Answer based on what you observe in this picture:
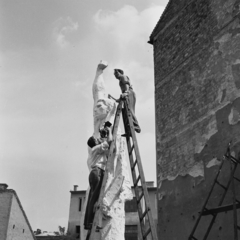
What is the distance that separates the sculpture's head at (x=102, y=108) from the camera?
4883 mm

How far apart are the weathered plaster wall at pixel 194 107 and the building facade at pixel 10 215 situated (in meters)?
10.8

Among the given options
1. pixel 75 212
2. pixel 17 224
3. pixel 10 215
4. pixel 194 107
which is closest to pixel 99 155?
pixel 194 107

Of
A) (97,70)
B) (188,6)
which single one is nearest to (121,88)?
(97,70)

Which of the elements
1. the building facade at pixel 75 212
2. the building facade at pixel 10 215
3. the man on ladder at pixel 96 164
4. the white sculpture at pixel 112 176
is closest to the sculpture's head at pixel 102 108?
the white sculpture at pixel 112 176

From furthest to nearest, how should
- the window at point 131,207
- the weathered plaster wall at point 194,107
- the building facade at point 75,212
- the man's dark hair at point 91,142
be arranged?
the building facade at point 75,212 → the window at point 131,207 → the weathered plaster wall at point 194,107 → the man's dark hair at point 91,142

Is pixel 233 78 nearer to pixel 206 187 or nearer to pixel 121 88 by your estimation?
pixel 206 187

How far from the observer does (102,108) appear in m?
4.91

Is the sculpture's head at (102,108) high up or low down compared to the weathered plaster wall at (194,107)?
down

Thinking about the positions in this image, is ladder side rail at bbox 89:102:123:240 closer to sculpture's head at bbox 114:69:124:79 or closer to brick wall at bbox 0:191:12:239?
sculpture's head at bbox 114:69:124:79

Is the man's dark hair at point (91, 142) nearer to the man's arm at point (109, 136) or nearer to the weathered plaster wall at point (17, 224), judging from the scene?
the man's arm at point (109, 136)

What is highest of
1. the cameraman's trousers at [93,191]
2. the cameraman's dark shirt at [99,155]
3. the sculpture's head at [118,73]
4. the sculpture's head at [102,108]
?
the sculpture's head at [118,73]

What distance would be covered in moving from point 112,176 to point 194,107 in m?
6.66

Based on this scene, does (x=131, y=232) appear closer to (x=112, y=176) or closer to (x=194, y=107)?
(x=194, y=107)

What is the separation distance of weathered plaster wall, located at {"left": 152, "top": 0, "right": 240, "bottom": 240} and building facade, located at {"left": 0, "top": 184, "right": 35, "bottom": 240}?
1078cm
